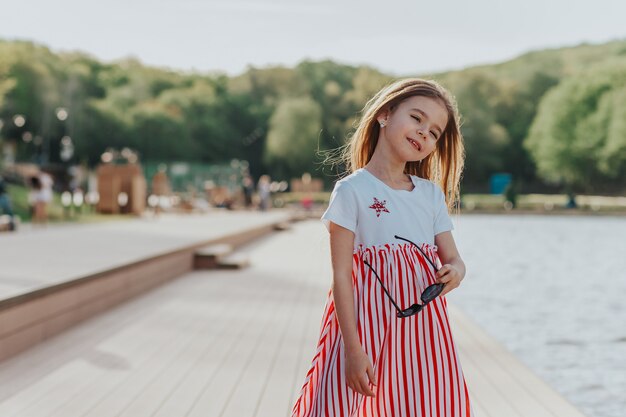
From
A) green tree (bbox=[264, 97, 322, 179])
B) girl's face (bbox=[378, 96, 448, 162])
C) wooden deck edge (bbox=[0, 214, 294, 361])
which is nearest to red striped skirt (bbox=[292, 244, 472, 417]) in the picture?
girl's face (bbox=[378, 96, 448, 162])

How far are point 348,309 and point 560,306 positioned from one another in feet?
30.4

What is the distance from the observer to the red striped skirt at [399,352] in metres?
2.15

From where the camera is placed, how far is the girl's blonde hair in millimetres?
2225

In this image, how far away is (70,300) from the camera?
605 cm

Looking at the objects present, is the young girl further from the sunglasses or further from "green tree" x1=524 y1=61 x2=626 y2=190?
"green tree" x1=524 y1=61 x2=626 y2=190

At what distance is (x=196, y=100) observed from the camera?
7144 cm

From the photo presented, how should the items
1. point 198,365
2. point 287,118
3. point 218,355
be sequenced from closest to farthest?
point 198,365 → point 218,355 → point 287,118

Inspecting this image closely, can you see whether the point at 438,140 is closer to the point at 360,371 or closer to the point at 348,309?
the point at 348,309

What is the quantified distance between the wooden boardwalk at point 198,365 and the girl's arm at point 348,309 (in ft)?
1.02

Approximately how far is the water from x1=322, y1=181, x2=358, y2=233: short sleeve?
3793 millimetres

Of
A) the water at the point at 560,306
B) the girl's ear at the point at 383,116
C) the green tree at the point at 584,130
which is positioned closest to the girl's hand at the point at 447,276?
the girl's ear at the point at 383,116

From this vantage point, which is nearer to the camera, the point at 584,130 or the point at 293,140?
the point at 584,130

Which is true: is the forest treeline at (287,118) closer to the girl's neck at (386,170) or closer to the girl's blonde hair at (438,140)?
the girl's blonde hair at (438,140)

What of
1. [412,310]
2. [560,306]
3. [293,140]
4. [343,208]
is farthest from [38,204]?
[293,140]
